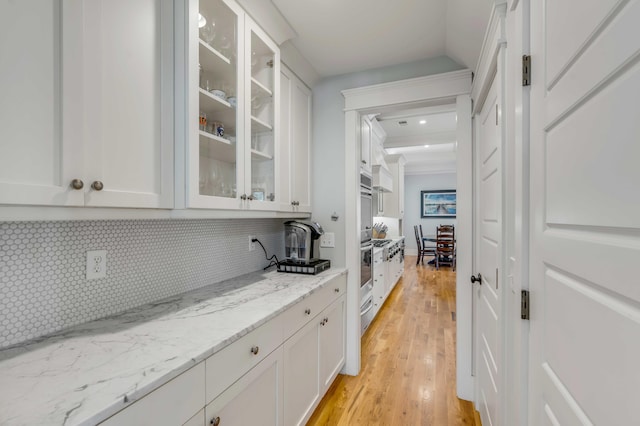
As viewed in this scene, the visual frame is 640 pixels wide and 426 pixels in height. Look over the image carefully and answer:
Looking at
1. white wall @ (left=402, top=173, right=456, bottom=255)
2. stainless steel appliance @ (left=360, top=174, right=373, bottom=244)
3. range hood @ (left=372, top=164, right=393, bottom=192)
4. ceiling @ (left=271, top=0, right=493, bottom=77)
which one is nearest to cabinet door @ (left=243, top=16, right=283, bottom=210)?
ceiling @ (left=271, top=0, right=493, bottom=77)

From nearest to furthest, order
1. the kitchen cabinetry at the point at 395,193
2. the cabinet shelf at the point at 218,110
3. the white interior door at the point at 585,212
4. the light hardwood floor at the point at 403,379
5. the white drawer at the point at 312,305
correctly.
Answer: the white interior door at the point at 585,212 < the cabinet shelf at the point at 218,110 < the white drawer at the point at 312,305 < the light hardwood floor at the point at 403,379 < the kitchen cabinetry at the point at 395,193

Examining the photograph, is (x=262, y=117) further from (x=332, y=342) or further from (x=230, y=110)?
(x=332, y=342)

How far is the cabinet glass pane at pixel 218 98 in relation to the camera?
4.42ft

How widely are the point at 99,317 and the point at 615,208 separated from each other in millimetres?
1623

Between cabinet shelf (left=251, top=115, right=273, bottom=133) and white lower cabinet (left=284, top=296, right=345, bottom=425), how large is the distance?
3.89 ft

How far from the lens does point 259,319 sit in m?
1.22

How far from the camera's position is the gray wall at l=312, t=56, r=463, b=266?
248 centimetres

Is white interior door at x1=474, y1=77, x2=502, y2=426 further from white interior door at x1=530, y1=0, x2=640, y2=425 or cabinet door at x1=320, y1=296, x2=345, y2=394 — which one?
cabinet door at x1=320, y1=296, x2=345, y2=394

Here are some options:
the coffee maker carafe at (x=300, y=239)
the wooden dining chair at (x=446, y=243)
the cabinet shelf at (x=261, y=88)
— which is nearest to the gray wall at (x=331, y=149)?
the coffee maker carafe at (x=300, y=239)

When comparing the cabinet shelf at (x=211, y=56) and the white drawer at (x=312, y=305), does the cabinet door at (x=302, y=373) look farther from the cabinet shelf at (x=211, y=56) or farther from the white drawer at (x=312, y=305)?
the cabinet shelf at (x=211, y=56)

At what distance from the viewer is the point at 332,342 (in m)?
2.15

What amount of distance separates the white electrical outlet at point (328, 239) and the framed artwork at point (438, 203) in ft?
23.8

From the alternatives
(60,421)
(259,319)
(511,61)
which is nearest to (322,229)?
(259,319)

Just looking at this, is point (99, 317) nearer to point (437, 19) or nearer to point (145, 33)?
point (145, 33)
